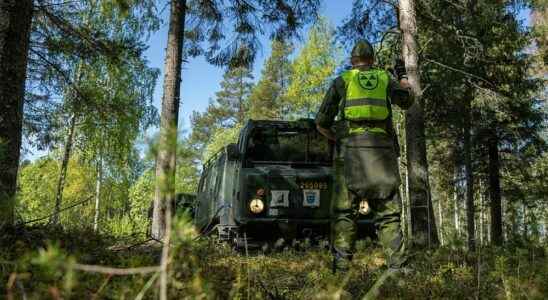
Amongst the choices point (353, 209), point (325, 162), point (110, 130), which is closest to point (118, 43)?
point (110, 130)

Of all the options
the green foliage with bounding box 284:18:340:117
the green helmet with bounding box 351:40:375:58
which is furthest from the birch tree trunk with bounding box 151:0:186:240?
the green foliage with bounding box 284:18:340:117

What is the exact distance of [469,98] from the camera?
54.9 ft

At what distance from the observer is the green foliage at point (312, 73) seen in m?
26.9

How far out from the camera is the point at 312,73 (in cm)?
2714

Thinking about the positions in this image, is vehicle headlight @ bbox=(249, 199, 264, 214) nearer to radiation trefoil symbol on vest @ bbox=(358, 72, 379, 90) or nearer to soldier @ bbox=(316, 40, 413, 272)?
soldier @ bbox=(316, 40, 413, 272)

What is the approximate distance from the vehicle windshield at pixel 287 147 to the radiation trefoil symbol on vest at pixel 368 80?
11.7 feet

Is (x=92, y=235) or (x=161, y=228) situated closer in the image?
(x=92, y=235)

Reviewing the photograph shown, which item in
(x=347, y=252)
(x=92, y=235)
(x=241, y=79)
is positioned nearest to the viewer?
(x=347, y=252)

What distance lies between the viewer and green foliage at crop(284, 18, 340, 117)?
26859 millimetres

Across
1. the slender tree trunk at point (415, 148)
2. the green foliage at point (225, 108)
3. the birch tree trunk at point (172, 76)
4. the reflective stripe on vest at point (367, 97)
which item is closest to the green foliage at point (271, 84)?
the green foliage at point (225, 108)

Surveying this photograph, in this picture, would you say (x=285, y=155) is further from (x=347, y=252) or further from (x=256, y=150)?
(x=347, y=252)

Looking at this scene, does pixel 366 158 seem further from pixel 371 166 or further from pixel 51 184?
pixel 51 184

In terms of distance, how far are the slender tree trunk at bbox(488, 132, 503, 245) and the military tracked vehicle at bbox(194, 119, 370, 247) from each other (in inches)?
458

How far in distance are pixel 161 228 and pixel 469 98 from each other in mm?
11898
